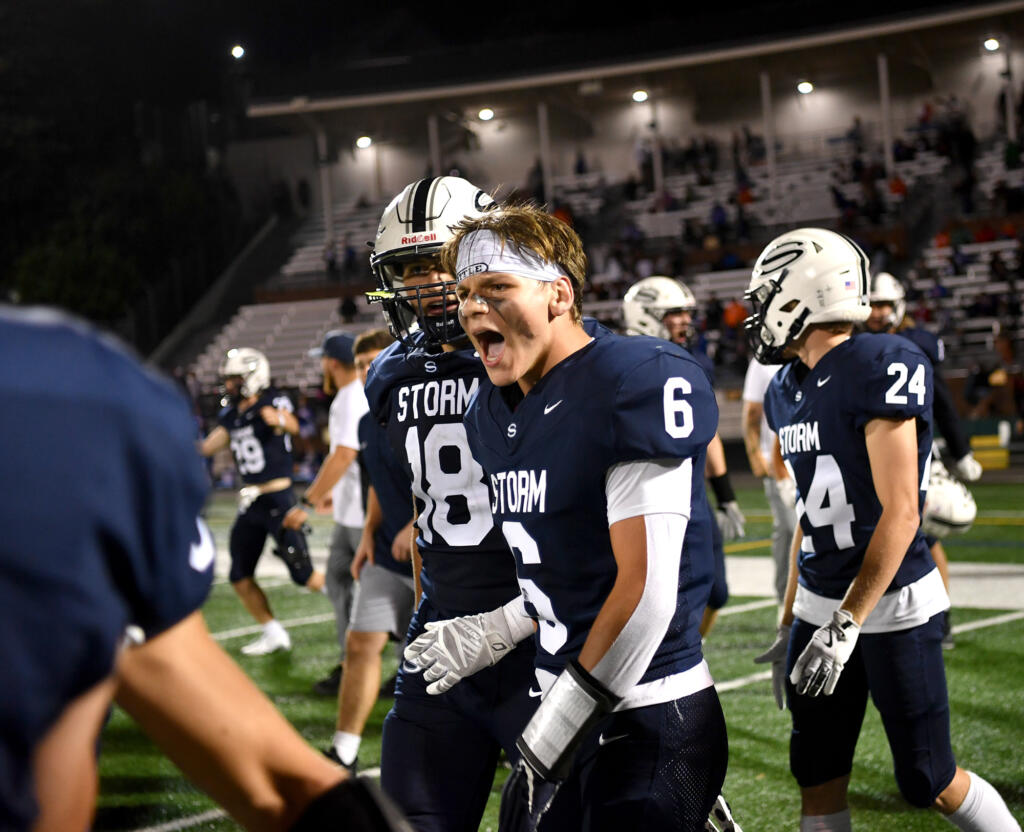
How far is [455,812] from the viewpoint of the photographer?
3.06m

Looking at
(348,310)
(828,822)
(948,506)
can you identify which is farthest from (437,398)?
(348,310)

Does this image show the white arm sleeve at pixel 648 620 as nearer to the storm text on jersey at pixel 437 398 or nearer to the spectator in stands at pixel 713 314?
the storm text on jersey at pixel 437 398

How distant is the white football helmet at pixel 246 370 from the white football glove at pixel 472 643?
6.14 meters

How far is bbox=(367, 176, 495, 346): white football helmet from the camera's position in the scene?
342cm

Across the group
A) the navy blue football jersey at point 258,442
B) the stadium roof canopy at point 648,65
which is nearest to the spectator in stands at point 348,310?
the stadium roof canopy at point 648,65

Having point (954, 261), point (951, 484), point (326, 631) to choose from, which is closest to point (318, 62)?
point (954, 261)

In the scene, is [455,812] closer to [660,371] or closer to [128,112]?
[660,371]

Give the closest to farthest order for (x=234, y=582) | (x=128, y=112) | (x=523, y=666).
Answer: (x=523, y=666), (x=234, y=582), (x=128, y=112)

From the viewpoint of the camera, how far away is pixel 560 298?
2.58m

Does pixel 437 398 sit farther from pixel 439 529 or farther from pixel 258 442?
pixel 258 442

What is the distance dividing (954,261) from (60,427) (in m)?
24.4

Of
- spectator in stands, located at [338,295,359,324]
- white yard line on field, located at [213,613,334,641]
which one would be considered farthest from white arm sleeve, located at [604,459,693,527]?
spectator in stands, located at [338,295,359,324]

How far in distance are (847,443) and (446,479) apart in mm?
1142

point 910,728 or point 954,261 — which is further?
point 954,261
